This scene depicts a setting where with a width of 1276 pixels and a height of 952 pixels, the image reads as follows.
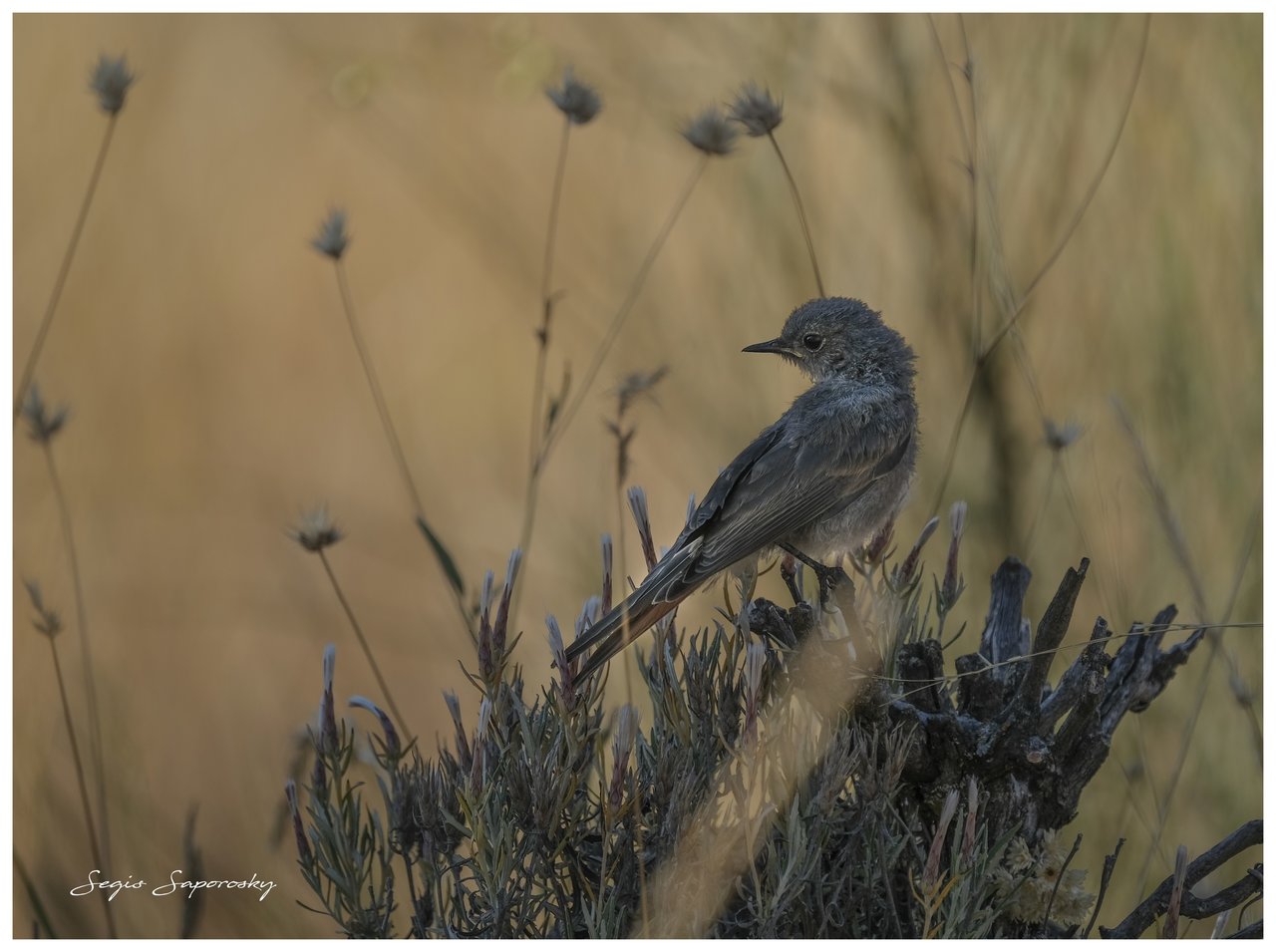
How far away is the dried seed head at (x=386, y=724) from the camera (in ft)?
7.66

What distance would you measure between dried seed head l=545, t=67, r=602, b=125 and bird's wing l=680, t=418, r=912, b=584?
38.2 inches

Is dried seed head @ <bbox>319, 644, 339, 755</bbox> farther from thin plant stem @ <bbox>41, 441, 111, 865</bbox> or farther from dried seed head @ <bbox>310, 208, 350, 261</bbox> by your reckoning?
dried seed head @ <bbox>310, 208, 350, 261</bbox>

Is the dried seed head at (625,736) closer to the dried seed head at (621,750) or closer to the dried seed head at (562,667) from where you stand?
the dried seed head at (621,750)

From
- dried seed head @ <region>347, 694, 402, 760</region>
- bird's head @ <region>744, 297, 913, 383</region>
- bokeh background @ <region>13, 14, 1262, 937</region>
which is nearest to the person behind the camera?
dried seed head @ <region>347, 694, 402, 760</region>

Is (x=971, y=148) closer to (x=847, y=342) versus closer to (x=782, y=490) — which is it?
(x=847, y=342)

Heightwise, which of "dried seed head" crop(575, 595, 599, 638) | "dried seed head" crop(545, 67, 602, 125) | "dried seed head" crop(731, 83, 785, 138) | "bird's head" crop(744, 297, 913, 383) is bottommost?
"dried seed head" crop(575, 595, 599, 638)

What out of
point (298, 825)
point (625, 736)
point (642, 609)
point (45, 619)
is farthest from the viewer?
point (45, 619)

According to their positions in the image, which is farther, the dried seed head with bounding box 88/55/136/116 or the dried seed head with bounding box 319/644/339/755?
the dried seed head with bounding box 88/55/136/116

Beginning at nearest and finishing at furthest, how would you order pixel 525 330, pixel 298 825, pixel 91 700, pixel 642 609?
pixel 298 825, pixel 642 609, pixel 91 700, pixel 525 330

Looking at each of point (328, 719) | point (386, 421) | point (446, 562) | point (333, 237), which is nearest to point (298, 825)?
point (328, 719)

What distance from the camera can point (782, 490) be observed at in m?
3.21

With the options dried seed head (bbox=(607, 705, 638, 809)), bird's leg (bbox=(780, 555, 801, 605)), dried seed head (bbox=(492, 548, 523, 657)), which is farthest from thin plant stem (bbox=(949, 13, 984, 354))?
dried seed head (bbox=(607, 705, 638, 809))

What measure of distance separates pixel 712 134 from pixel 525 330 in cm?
172

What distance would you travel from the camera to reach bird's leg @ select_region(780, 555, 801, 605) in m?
2.99
